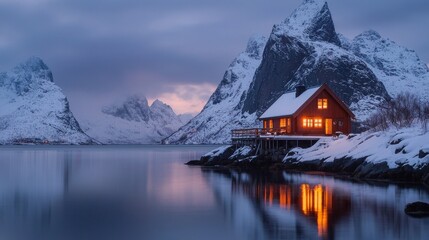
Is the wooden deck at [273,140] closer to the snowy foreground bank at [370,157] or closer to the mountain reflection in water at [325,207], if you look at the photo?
the snowy foreground bank at [370,157]

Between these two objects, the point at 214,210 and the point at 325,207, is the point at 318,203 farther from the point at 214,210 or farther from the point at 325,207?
the point at 214,210

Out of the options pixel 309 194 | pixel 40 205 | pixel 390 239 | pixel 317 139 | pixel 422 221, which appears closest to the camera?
pixel 390 239

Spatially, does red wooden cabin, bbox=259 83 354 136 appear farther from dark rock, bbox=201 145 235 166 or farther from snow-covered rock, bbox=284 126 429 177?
snow-covered rock, bbox=284 126 429 177

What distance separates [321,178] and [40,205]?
90.4ft

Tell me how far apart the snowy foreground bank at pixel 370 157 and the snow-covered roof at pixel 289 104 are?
8860 millimetres

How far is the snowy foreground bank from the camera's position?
44406mm

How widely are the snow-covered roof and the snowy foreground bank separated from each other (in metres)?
8.86

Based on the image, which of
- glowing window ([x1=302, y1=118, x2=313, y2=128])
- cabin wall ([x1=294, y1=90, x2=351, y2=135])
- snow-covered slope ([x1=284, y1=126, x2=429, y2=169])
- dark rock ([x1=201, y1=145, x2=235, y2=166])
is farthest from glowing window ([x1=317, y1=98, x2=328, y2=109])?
dark rock ([x1=201, y1=145, x2=235, y2=166])

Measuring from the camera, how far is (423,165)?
4350 centimetres

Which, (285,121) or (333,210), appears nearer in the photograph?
(333,210)

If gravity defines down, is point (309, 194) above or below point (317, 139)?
below

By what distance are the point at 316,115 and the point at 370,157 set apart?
25.8 metres

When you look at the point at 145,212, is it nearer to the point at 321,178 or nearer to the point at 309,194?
the point at 309,194

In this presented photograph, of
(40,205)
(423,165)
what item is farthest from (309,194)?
(40,205)
